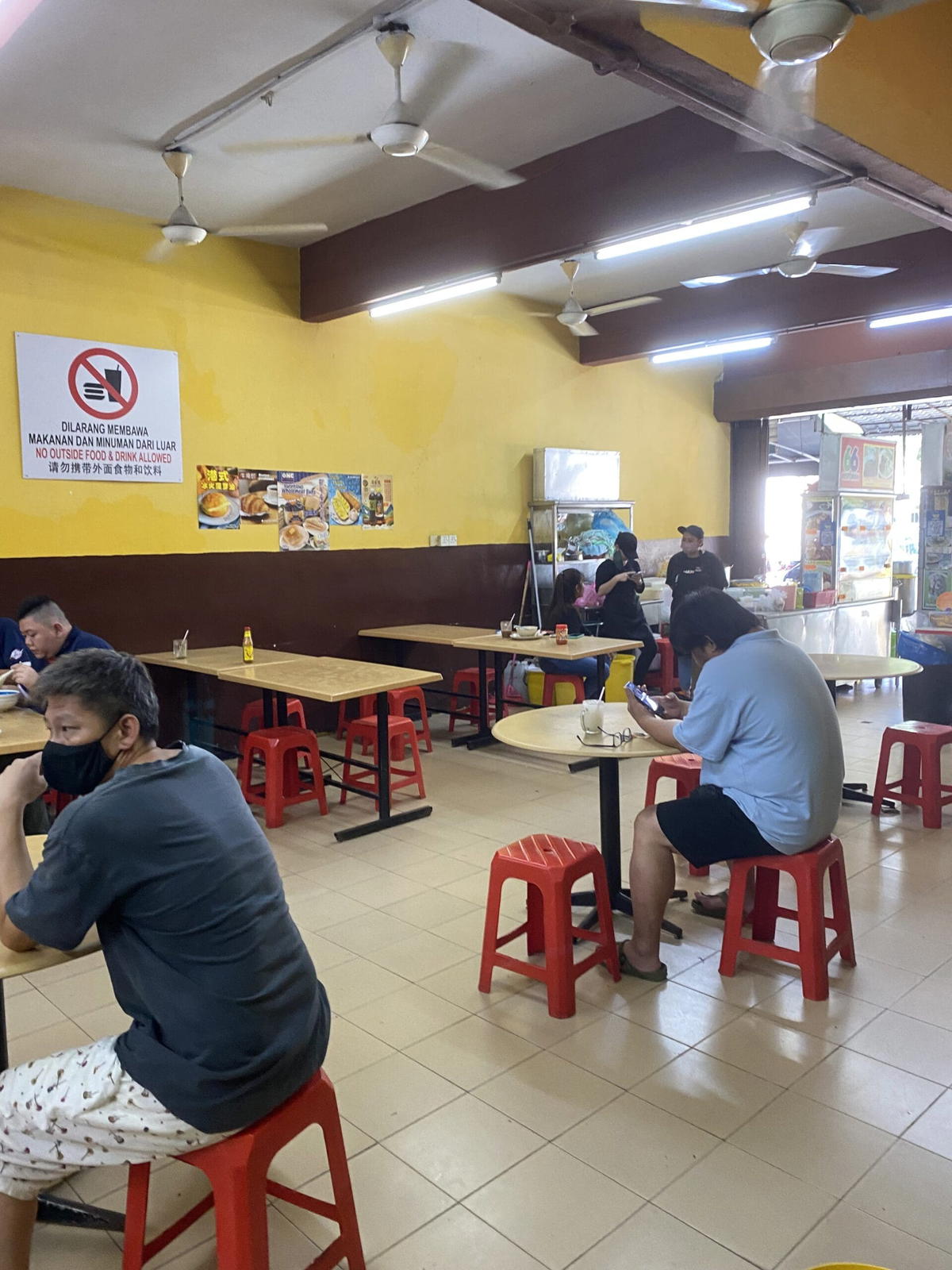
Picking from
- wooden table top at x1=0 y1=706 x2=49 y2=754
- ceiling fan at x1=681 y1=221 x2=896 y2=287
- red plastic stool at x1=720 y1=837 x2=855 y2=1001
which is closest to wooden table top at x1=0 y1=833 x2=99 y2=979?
wooden table top at x1=0 y1=706 x2=49 y2=754

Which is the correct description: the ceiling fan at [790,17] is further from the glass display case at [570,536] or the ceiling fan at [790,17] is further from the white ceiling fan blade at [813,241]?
the glass display case at [570,536]

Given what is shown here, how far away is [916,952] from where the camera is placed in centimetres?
347

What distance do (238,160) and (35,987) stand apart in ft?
14.7

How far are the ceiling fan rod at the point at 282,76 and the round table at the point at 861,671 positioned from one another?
11.8 feet

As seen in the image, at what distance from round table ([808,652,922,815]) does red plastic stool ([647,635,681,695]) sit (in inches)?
117

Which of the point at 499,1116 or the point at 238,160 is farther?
the point at 238,160

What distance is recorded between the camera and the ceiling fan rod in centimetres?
373

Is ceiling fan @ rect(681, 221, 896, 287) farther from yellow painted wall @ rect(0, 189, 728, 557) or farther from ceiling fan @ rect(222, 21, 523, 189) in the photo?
yellow painted wall @ rect(0, 189, 728, 557)

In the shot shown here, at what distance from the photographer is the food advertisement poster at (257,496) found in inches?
266

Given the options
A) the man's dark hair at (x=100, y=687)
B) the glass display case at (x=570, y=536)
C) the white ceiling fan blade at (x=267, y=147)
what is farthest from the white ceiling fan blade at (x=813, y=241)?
the man's dark hair at (x=100, y=687)

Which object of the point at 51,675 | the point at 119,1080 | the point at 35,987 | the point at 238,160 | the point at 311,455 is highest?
the point at 238,160

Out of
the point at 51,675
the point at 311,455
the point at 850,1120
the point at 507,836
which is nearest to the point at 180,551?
the point at 311,455

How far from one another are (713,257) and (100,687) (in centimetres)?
689

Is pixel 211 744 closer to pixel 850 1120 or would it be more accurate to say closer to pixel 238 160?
pixel 238 160
